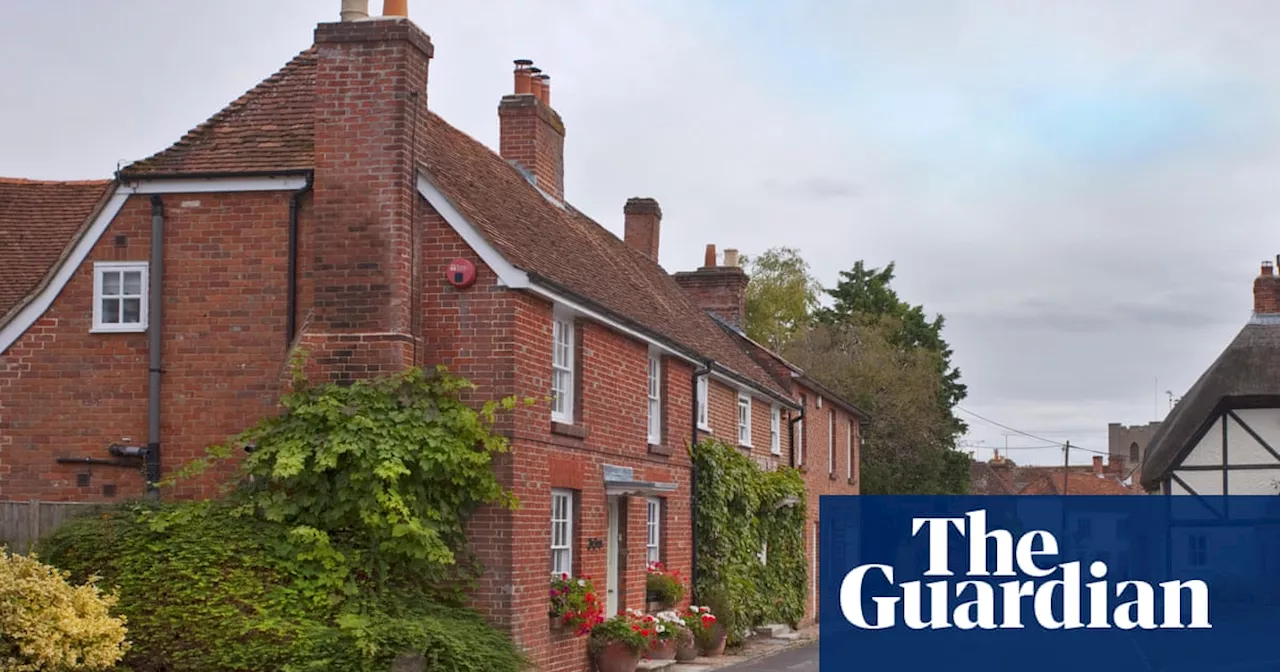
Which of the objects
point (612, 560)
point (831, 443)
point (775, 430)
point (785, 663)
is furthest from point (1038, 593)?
point (831, 443)

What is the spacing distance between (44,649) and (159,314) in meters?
5.63

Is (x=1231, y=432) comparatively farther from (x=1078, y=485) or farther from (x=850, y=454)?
(x=1078, y=485)

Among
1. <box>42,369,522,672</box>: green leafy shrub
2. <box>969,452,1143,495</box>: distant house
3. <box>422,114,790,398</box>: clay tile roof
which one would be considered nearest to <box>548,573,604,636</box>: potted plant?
<box>42,369,522,672</box>: green leafy shrub

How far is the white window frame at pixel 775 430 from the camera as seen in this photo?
33.4m

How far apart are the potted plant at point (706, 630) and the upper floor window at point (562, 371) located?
551 cm

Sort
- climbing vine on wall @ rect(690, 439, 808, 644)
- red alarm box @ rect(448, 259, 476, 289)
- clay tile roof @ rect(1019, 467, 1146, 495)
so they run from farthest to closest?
clay tile roof @ rect(1019, 467, 1146, 495)
climbing vine on wall @ rect(690, 439, 808, 644)
red alarm box @ rect(448, 259, 476, 289)

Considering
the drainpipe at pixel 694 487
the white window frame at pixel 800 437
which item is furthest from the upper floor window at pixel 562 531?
the white window frame at pixel 800 437

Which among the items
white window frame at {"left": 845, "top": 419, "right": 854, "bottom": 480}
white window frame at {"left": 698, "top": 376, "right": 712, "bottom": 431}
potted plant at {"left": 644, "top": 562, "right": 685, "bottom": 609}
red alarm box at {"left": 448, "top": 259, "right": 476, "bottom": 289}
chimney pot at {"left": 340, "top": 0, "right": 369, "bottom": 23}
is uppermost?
chimney pot at {"left": 340, "top": 0, "right": 369, "bottom": 23}

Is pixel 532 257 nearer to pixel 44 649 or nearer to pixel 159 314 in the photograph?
pixel 159 314

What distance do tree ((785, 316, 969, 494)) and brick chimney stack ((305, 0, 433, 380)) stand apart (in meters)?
40.6

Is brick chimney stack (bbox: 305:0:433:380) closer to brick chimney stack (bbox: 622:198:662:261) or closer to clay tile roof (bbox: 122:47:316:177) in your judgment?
clay tile roof (bbox: 122:47:316:177)

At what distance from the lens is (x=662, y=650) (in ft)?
71.2

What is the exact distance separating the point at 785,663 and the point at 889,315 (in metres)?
50.1

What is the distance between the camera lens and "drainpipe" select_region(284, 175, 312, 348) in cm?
1766
